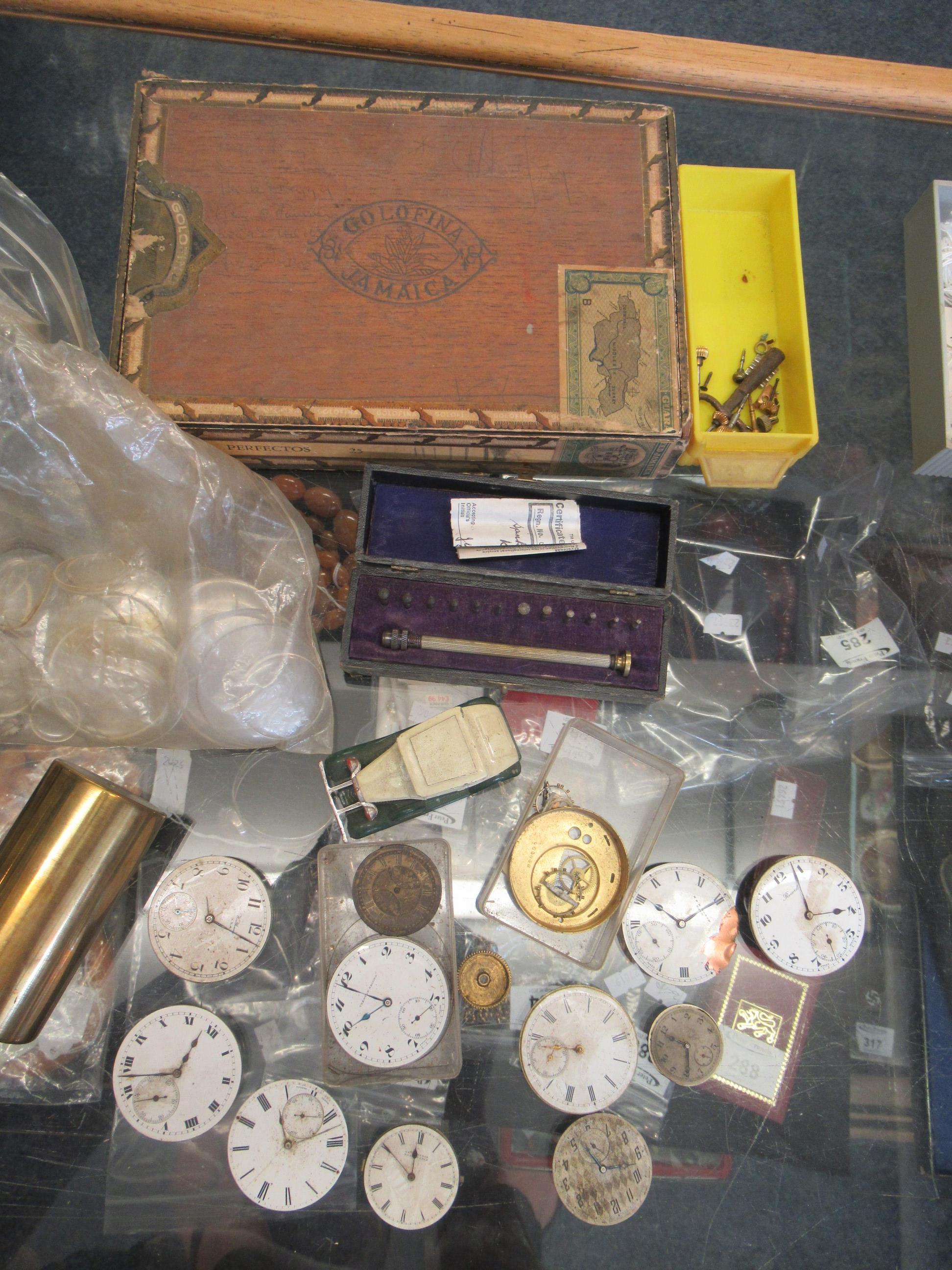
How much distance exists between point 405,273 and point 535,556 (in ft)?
2.52

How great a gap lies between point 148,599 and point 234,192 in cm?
103

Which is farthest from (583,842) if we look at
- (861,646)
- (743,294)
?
(743,294)

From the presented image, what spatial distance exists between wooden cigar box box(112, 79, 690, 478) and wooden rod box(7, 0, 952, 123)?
0.53 meters

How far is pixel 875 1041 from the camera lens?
196 centimetres

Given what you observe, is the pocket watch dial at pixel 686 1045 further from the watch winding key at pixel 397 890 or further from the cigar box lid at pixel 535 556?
the cigar box lid at pixel 535 556

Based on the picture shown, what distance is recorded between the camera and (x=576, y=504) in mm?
1981

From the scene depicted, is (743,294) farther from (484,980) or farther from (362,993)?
(362,993)

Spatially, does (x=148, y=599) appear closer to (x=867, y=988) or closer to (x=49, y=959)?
(x=49, y=959)

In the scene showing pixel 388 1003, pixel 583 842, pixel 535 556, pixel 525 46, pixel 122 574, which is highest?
pixel 525 46

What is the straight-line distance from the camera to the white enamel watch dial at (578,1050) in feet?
6.00

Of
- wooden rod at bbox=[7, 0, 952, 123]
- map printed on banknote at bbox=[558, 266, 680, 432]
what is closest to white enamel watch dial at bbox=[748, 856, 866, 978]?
map printed on banknote at bbox=[558, 266, 680, 432]

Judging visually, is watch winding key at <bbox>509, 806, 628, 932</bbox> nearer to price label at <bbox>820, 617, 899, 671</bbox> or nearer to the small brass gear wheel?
the small brass gear wheel

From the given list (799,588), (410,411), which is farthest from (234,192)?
(799,588)

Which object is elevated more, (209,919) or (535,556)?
(535,556)
